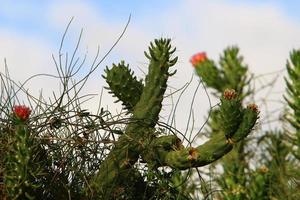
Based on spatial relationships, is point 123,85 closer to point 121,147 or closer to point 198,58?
point 121,147

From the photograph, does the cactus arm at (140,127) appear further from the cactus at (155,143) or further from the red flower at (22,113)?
the red flower at (22,113)

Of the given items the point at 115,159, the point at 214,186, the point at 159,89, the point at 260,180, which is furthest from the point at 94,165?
the point at 214,186

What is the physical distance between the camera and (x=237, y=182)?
8234mm

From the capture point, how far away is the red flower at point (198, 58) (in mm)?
10125

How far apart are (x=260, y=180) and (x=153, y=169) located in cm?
385

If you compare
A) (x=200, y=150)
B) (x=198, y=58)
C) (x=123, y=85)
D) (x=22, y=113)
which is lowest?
(x=22, y=113)

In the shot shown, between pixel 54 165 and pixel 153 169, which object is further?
pixel 153 169

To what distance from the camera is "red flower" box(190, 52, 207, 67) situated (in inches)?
399

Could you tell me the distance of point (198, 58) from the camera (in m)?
10.2

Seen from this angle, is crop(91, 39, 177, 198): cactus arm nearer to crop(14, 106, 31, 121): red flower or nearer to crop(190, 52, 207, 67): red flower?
crop(14, 106, 31, 121): red flower

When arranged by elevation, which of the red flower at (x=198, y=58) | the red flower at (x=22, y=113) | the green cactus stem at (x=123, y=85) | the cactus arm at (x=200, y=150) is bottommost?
the red flower at (x=22, y=113)

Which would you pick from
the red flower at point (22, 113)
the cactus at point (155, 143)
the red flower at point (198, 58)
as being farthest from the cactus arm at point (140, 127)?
the red flower at point (198, 58)

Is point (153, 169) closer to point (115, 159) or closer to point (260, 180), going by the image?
point (115, 159)

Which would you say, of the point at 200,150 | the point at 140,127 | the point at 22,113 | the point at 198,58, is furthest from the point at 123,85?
the point at 198,58
